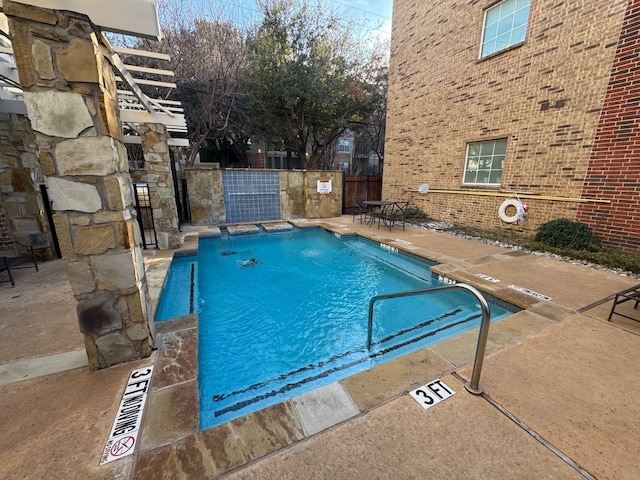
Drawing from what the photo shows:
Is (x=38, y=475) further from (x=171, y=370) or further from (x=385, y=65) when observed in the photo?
(x=385, y=65)

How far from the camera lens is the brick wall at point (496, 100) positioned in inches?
205

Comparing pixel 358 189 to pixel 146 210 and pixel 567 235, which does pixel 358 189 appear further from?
pixel 146 210

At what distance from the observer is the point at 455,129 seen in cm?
779

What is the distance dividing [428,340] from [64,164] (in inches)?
143

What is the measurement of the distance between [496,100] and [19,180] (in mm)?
9885

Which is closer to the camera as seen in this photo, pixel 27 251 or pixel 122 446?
pixel 122 446

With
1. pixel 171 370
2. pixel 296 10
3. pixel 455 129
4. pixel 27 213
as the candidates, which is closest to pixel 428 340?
pixel 171 370

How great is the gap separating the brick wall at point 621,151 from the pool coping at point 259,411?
133 inches

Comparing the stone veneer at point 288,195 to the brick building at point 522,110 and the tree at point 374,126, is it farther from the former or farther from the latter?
the tree at point 374,126

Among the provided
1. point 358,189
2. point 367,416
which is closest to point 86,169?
point 367,416

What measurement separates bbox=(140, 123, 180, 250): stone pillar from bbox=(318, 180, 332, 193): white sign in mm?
5295

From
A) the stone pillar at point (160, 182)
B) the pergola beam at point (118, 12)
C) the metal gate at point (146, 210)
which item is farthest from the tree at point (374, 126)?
the pergola beam at point (118, 12)

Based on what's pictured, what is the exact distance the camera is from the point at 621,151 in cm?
476

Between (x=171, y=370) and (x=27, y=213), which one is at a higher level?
(x=27, y=213)
